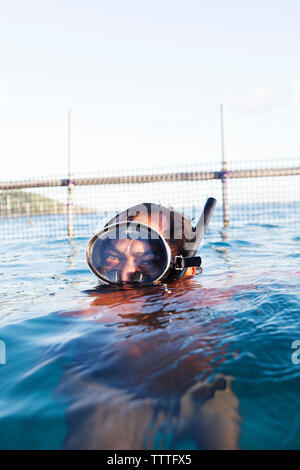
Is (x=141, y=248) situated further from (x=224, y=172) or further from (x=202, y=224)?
(x=224, y=172)

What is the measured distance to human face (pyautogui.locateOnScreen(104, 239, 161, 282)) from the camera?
8.88 feet

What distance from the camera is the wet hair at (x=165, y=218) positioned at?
2.83m

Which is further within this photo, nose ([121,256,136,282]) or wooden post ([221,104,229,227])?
wooden post ([221,104,229,227])

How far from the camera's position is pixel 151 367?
147 centimetres

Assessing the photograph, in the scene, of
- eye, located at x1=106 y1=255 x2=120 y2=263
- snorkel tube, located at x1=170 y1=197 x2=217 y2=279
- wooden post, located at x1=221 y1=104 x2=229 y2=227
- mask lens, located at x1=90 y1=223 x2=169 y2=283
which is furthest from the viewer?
wooden post, located at x1=221 y1=104 x2=229 y2=227

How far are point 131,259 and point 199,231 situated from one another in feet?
2.40

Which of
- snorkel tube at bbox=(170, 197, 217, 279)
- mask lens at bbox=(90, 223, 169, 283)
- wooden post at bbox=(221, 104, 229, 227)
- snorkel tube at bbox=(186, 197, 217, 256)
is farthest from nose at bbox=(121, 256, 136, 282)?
wooden post at bbox=(221, 104, 229, 227)

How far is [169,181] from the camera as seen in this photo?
7.95 m

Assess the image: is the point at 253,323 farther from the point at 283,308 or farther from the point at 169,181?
the point at 169,181

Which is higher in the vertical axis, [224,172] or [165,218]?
[224,172]

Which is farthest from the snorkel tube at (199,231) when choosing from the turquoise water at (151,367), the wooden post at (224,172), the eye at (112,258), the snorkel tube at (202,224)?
the wooden post at (224,172)

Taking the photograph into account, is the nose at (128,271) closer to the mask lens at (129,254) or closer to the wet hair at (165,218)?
the mask lens at (129,254)

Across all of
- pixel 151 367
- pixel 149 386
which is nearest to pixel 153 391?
pixel 149 386

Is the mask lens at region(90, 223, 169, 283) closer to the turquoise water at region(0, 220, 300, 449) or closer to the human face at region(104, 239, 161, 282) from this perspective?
the human face at region(104, 239, 161, 282)
